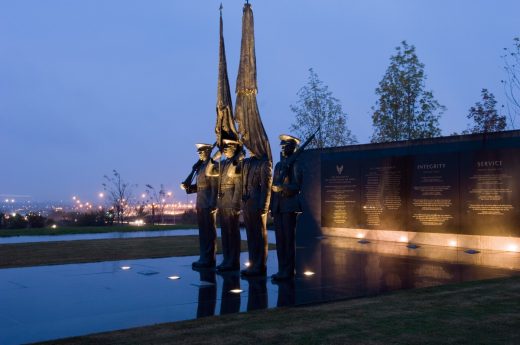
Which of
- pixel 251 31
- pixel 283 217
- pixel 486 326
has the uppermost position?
pixel 251 31

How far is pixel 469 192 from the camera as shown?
15.4 metres

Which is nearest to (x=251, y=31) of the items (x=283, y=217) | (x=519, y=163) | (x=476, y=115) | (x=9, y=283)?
(x=283, y=217)

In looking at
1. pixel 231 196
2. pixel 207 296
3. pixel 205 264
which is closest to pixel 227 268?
pixel 205 264

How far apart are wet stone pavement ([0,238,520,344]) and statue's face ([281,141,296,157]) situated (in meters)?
2.06

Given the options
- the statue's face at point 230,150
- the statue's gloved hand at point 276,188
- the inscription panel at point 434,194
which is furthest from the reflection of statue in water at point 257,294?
the inscription panel at point 434,194

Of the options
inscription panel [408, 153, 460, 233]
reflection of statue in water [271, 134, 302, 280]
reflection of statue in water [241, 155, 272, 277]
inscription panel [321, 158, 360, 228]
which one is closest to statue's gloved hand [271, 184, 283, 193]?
reflection of statue in water [271, 134, 302, 280]

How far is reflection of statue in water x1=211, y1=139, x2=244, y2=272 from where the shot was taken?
30.5 feet

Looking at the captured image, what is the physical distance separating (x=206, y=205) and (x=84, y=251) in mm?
4975

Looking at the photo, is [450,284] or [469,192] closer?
[450,284]

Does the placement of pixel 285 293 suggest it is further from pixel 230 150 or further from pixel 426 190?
pixel 426 190

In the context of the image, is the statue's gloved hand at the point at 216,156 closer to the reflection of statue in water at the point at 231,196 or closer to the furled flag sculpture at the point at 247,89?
the reflection of statue in water at the point at 231,196

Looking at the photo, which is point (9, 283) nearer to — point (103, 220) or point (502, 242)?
point (502, 242)

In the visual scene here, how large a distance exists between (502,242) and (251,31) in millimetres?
9472

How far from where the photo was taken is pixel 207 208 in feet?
33.0
